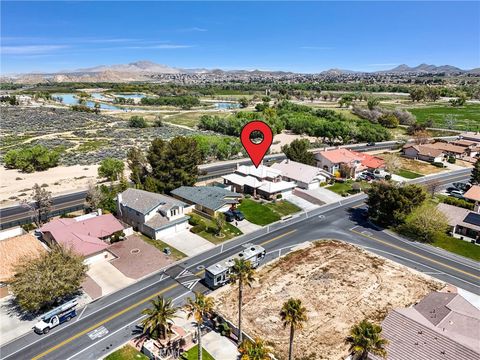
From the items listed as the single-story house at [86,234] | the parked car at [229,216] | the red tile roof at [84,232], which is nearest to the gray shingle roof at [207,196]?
the parked car at [229,216]

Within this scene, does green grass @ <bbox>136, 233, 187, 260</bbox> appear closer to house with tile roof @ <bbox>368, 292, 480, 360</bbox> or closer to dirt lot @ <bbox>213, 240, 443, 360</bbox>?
dirt lot @ <bbox>213, 240, 443, 360</bbox>

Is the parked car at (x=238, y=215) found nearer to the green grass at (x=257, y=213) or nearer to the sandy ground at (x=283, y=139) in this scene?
the green grass at (x=257, y=213)

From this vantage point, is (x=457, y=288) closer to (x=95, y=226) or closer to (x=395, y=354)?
(x=395, y=354)

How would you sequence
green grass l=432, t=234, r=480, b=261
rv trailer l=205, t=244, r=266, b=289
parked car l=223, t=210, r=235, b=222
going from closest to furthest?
1. rv trailer l=205, t=244, r=266, b=289
2. green grass l=432, t=234, r=480, b=261
3. parked car l=223, t=210, r=235, b=222

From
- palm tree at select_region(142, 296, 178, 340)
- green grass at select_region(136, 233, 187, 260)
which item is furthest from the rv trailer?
palm tree at select_region(142, 296, 178, 340)

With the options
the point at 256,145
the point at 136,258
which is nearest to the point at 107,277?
the point at 136,258
